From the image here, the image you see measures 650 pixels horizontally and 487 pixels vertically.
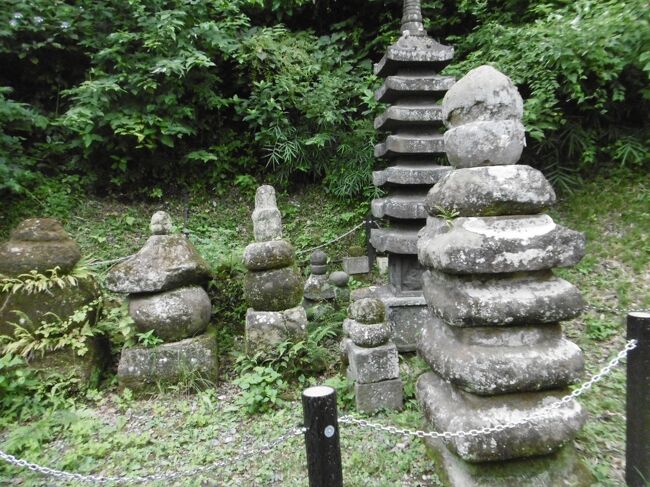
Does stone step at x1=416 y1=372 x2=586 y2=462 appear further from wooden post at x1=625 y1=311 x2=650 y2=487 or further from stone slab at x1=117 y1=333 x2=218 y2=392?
stone slab at x1=117 y1=333 x2=218 y2=392

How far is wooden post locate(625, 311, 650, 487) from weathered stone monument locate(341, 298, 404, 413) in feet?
5.63

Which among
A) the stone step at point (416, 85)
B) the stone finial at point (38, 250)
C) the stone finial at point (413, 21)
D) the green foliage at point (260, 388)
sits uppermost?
the stone finial at point (413, 21)

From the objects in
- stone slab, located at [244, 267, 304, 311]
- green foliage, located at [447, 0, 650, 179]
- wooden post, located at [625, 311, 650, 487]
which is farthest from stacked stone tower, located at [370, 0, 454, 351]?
wooden post, located at [625, 311, 650, 487]

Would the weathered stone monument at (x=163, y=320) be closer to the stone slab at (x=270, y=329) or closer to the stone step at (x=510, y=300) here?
the stone slab at (x=270, y=329)

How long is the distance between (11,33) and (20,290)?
5.08m

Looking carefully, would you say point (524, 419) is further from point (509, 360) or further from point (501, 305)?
point (501, 305)

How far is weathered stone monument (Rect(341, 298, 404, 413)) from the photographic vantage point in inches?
140

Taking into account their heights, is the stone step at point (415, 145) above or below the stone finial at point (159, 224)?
above

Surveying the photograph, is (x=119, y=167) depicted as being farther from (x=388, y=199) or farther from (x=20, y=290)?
(x=388, y=199)

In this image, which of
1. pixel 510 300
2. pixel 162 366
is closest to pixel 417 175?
pixel 510 300

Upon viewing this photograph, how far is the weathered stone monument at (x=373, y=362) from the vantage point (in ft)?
11.7

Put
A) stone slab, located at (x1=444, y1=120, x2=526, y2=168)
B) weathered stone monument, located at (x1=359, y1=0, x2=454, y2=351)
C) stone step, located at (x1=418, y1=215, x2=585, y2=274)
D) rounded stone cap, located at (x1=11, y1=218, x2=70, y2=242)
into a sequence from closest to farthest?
stone step, located at (x1=418, y1=215, x2=585, y2=274)
stone slab, located at (x1=444, y1=120, x2=526, y2=168)
rounded stone cap, located at (x1=11, y1=218, x2=70, y2=242)
weathered stone monument, located at (x1=359, y1=0, x2=454, y2=351)

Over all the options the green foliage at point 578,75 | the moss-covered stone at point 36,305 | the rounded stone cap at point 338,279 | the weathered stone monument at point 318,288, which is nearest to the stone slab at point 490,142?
the rounded stone cap at point 338,279

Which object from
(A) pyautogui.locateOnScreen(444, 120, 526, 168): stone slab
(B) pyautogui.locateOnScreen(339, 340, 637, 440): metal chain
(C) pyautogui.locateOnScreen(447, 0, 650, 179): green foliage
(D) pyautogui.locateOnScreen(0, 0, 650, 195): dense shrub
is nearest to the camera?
(B) pyautogui.locateOnScreen(339, 340, 637, 440): metal chain
